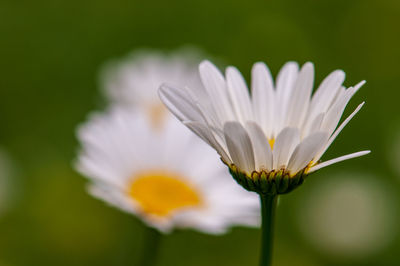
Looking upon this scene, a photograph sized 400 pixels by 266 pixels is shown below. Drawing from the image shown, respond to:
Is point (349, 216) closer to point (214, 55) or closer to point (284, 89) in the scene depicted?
point (214, 55)

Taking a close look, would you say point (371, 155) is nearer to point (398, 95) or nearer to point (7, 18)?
point (398, 95)

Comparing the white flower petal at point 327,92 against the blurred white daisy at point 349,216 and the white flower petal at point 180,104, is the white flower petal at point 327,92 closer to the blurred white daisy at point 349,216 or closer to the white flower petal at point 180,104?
the white flower petal at point 180,104

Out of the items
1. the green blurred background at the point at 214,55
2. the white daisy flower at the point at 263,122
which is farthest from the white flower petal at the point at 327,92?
the green blurred background at the point at 214,55

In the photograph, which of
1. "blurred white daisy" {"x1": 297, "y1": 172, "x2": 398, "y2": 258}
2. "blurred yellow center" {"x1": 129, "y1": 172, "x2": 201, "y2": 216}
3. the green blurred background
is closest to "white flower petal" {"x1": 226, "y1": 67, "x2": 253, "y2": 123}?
"blurred yellow center" {"x1": 129, "y1": 172, "x2": 201, "y2": 216}

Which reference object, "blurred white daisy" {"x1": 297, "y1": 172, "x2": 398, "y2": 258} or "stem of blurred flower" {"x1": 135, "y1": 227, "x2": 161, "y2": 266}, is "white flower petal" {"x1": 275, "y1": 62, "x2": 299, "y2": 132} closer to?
"stem of blurred flower" {"x1": 135, "y1": 227, "x2": 161, "y2": 266}

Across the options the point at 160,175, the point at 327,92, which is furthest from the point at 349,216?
the point at 327,92
